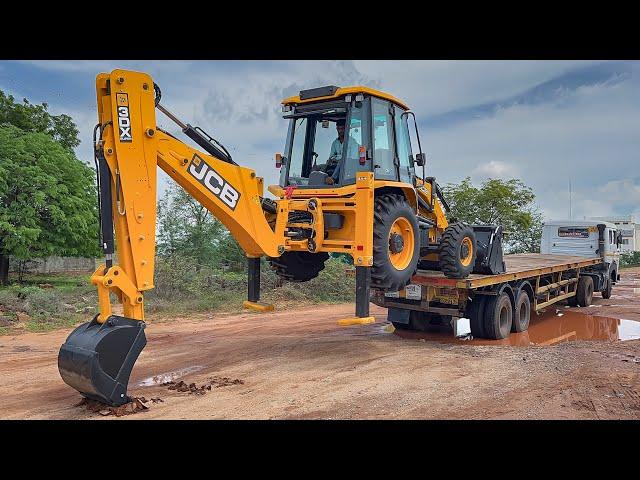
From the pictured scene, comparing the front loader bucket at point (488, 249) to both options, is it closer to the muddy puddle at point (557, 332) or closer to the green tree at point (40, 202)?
the muddy puddle at point (557, 332)

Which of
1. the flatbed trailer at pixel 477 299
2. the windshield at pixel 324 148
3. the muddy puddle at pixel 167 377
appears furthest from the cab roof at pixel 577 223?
the muddy puddle at pixel 167 377

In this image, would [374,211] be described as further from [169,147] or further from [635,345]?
[635,345]

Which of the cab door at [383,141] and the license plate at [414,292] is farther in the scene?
the license plate at [414,292]

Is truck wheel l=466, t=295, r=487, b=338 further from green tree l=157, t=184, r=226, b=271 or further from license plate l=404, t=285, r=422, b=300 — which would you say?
green tree l=157, t=184, r=226, b=271

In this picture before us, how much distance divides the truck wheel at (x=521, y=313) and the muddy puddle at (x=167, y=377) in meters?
6.44

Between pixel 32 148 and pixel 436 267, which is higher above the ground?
pixel 32 148

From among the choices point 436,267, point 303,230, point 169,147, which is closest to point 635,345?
point 436,267

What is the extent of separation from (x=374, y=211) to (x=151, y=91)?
3227 millimetres

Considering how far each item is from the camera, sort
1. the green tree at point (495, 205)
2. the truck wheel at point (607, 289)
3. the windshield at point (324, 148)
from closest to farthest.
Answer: the windshield at point (324, 148)
the truck wheel at point (607, 289)
the green tree at point (495, 205)

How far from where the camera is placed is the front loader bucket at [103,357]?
17.8 feet

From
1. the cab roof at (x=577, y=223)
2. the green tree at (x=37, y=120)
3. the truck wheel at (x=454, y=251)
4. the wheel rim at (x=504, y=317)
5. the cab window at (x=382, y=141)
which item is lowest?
the wheel rim at (x=504, y=317)

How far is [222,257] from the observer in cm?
1989

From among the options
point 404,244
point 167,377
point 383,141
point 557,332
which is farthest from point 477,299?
point 167,377

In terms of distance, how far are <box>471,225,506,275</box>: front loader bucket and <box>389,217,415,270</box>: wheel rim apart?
8.77ft
